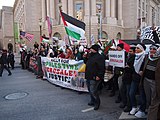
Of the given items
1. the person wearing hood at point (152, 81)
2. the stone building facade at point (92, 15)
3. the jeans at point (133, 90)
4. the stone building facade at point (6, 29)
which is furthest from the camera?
the stone building facade at point (6, 29)

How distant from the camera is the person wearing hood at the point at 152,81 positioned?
3387 mm

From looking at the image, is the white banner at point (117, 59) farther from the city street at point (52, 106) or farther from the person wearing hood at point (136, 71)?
the city street at point (52, 106)

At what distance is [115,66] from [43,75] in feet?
16.9

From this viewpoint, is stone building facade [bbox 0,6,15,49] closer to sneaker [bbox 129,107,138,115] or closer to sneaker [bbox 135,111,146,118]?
sneaker [bbox 129,107,138,115]

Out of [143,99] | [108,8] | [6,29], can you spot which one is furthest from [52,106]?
[6,29]

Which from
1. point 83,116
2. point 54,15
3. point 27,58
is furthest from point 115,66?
point 54,15

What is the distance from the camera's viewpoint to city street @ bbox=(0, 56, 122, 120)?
16.7ft

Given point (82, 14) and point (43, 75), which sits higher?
point (82, 14)

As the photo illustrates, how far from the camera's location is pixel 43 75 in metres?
10.3

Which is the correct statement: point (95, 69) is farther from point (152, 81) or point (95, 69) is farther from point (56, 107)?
point (56, 107)

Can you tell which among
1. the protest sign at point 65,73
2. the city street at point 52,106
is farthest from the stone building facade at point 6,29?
the city street at point 52,106

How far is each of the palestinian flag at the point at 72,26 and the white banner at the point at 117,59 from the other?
2.35 metres

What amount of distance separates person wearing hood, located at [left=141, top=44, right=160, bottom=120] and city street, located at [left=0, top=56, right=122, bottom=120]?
120cm

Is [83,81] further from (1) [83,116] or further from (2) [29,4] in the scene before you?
(2) [29,4]
